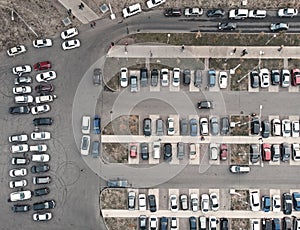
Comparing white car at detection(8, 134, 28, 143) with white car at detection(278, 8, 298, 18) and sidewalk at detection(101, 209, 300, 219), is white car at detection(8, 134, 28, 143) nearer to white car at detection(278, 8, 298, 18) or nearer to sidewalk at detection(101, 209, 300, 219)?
sidewalk at detection(101, 209, 300, 219)

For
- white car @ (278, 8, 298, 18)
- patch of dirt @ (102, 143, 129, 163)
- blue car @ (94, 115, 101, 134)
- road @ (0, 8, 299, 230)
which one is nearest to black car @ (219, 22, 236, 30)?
road @ (0, 8, 299, 230)

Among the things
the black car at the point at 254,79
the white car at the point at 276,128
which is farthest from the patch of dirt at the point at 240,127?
the black car at the point at 254,79

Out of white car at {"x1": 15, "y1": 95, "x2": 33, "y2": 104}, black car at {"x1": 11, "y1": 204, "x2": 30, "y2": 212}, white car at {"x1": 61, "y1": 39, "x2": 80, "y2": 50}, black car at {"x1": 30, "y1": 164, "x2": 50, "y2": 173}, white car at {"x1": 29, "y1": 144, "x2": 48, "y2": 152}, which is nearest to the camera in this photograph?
black car at {"x1": 11, "y1": 204, "x2": 30, "y2": 212}

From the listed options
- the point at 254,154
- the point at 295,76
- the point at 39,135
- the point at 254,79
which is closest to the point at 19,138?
the point at 39,135

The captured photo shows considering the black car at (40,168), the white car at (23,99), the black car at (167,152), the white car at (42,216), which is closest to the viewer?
the white car at (42,216)

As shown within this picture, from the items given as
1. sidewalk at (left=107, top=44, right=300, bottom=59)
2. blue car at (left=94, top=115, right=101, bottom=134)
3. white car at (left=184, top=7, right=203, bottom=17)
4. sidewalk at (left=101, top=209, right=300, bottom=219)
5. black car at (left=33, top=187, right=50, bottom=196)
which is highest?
white car at (left=184, top=7, right=203, bottom=17)

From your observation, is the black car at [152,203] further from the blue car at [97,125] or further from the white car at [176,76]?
the white car at [176,76]
